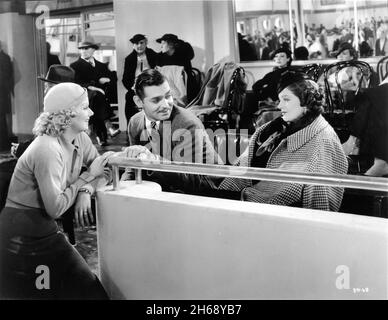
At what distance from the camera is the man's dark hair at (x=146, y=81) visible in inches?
110

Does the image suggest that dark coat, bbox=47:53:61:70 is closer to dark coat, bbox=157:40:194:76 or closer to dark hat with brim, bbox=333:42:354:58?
dark coat, bbox=157:40:194:76

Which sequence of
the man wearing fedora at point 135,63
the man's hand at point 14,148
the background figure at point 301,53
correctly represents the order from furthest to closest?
the background figure at point 301,53 < the man wearing fedora at point 135,63 < the man's hand at point 14,148

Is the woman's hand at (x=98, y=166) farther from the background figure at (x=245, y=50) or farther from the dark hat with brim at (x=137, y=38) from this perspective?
the background figure at (x=245, y=50)

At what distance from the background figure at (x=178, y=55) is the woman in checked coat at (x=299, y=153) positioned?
122cm

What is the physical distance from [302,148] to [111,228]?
0.97 m

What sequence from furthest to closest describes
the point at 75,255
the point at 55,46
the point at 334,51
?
the point at 334,51
the point at 55,46
the point at 75,255

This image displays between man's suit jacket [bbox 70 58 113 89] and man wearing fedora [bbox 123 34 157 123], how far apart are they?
0.14 meters

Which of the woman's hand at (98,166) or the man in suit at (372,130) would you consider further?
the man in suit at (372,130)

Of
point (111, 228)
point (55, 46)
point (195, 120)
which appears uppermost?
point (55, 46)

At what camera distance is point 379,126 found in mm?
2744

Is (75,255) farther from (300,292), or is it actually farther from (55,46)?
(55,46)

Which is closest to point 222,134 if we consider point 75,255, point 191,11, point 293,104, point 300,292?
point 191,11

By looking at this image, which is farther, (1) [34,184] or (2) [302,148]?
(2) [302,148]

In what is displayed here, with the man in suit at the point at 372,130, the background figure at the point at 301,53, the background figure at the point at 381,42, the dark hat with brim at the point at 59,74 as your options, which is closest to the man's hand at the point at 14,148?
the dark hat with brim at the point at 59,74
